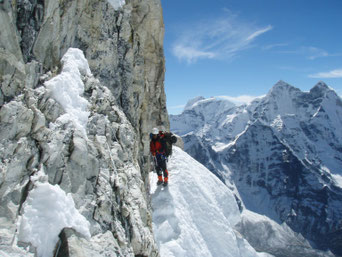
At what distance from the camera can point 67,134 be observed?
29.2 feet

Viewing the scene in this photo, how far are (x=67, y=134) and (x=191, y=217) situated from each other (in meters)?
10.0

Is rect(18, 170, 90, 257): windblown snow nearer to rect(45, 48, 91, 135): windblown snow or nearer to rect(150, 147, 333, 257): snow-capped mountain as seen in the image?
rect(45, 48, 91, 135): windblown snow

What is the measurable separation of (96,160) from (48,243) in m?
3.03

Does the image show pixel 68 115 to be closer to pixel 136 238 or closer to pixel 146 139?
pixel 136 238

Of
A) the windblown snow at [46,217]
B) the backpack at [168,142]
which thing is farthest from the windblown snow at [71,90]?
the backpack at [168,142]

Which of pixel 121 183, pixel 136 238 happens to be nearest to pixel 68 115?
pixel 121 183

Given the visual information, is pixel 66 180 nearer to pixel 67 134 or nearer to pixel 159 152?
pixel 67 134

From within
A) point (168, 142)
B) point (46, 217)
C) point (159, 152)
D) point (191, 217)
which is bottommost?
point (191, 217)

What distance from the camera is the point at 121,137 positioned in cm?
1270

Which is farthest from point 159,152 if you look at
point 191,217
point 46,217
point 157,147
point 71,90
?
point 46,217

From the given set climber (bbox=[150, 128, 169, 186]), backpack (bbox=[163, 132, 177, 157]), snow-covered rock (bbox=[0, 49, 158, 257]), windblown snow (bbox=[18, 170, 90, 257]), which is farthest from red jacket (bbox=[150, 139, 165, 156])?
windblown snow (bbox=[18, 170, 90, 257])

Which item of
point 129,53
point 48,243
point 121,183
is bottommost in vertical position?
point 48,243

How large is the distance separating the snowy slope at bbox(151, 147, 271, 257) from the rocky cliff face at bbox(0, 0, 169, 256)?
2811 mm

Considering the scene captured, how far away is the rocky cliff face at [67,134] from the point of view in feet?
24.2
